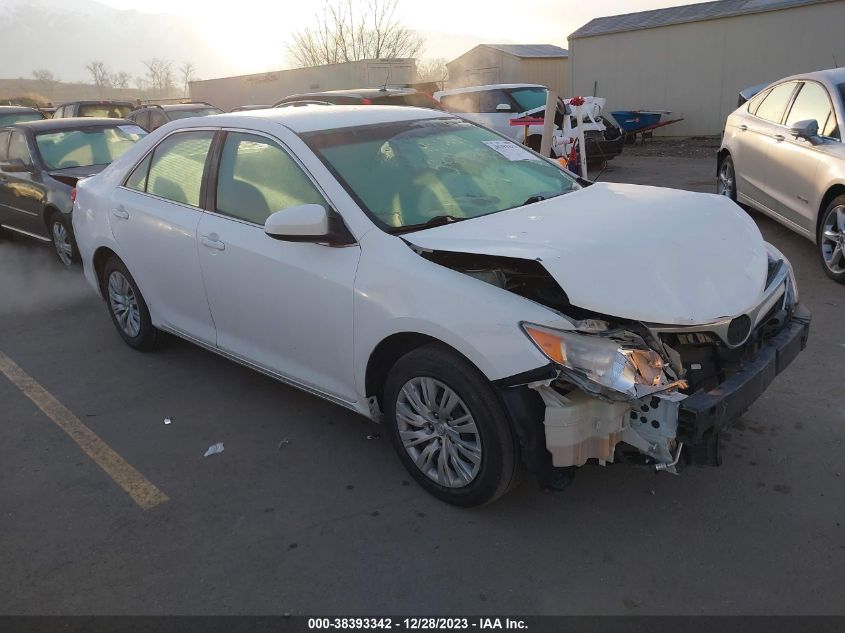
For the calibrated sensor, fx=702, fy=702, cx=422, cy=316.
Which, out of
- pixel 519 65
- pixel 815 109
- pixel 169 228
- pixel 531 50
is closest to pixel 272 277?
pixel 169 228

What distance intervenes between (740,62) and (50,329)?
1699 cm

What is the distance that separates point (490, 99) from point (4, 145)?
815cm

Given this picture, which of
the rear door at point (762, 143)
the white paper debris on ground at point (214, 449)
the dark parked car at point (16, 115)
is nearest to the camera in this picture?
the white paper debris on ground at point (214, 449)

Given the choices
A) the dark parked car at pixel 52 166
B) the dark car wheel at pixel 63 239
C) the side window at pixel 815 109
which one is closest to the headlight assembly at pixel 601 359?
the side window at pixel 815 109

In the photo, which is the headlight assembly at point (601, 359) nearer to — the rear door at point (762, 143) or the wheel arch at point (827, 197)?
the wheel arch at point (827, 197)

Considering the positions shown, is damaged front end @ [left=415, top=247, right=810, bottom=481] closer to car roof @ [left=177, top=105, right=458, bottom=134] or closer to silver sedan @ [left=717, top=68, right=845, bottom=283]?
car roof @ [left=177, top=105, right=458, bottom=134]

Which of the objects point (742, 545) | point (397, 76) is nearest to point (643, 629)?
point (742, 545)

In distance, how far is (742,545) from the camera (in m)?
2.86

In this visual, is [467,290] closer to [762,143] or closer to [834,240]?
[834,240]

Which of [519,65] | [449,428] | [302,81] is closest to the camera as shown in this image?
[449,428]

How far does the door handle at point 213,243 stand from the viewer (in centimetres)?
392

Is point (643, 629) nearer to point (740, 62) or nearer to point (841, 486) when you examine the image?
point (841, 486)

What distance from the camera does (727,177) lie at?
8133 mm

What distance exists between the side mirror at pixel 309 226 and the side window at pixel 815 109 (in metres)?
4.66
